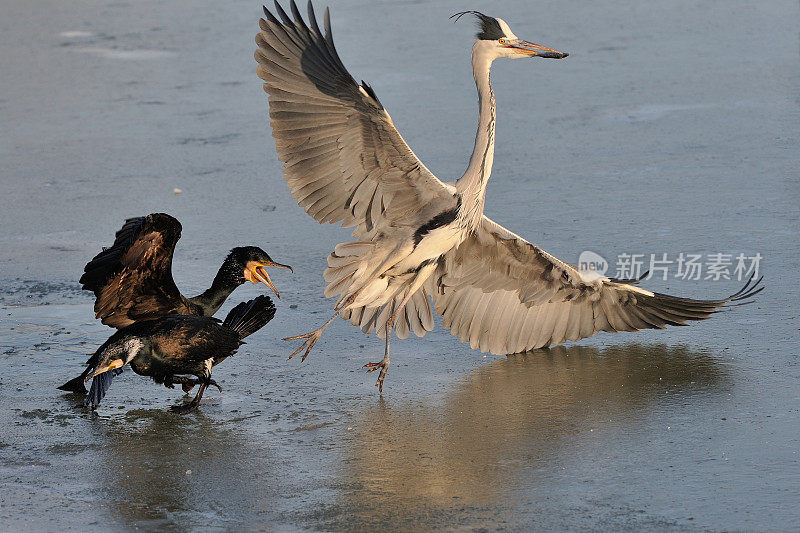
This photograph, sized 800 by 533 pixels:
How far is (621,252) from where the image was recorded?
723 centimetres

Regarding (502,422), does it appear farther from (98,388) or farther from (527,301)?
(98,388)

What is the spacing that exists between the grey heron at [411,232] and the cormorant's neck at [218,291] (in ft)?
1.56

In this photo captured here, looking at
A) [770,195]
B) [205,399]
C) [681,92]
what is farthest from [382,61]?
[205,399]

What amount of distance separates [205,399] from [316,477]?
1.08 meters

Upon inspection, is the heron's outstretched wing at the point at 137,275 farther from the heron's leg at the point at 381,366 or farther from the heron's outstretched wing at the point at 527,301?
the heron's outstretched wing at the point at 527,301

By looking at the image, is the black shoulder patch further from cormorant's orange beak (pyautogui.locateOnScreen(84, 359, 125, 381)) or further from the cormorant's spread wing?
cormorant's orange beak (pyautogui.locateOnScreen(84, 359, 125, 381))

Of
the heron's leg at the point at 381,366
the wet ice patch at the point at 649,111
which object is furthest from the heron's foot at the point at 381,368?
the wet ice patch at the point at 649,111

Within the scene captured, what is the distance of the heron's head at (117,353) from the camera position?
5.35 metres

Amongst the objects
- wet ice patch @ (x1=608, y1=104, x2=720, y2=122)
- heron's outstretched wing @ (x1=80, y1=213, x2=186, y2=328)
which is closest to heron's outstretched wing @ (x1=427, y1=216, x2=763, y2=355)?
heron's outstretched wing @ (x1=80, y1=213, x2=186, y2=328)

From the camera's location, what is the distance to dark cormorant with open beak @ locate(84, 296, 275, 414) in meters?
5.38

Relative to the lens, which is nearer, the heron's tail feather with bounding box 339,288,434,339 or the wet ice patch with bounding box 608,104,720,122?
the heron's tail feather with bounding box 339,288,434,339

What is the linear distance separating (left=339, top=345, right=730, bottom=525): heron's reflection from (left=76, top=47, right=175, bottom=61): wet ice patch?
7.32 metres

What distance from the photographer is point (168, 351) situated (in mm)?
5434

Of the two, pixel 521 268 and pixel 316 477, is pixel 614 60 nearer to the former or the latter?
pixel 521 268
